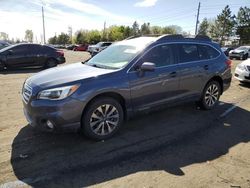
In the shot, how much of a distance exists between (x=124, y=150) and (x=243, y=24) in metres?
70.2

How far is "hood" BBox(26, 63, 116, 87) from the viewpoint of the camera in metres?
4.52

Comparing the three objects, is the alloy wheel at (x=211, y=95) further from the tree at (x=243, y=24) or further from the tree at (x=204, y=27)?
the tree at (x=204, y=27)

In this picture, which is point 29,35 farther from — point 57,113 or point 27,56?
point 57,113

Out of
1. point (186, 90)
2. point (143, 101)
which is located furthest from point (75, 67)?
point (186, 90)

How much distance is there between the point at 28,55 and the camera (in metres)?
14.4

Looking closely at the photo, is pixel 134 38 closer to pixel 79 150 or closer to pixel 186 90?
pixel 186 90

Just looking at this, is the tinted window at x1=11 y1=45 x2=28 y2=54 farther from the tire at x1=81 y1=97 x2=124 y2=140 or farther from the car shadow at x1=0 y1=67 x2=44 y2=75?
the tire at x1=81 y1=97 x2=124 y2=140

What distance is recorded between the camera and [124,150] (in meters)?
4.50

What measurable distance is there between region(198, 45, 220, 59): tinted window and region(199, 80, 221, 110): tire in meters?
0.64

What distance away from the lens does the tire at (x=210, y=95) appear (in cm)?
672

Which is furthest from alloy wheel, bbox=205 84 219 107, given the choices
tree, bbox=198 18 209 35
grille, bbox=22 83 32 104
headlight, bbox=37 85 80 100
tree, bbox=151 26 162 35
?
tree, bbox=151 26 162 35

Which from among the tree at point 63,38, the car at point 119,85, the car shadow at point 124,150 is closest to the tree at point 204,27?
the tree at point 63,38

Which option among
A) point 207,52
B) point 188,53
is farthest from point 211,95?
point 188,53

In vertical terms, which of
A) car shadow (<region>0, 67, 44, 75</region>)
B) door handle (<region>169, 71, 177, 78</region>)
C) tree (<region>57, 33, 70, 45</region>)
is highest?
tree (<region>57, 33, 70, 45</region>)
